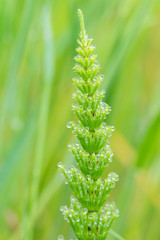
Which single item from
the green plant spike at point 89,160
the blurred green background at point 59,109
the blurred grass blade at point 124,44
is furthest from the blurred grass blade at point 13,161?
the green plant spike at point 89,160

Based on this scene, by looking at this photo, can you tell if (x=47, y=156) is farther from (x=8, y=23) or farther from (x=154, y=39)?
(x=154, y=39)

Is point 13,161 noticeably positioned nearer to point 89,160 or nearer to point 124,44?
point 124,44

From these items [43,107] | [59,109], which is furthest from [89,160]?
[59,109]

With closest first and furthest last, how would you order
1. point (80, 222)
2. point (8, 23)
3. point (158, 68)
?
point (80, 222) → point (8, 23) → point (158, 68)

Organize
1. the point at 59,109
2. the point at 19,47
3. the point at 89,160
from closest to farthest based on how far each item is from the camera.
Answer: the point at 89,160
the point at 19,47
the point at 59,109

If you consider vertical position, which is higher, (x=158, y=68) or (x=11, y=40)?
(x=158, y=68)

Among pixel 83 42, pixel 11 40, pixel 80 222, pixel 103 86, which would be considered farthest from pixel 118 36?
pixel 80 222
